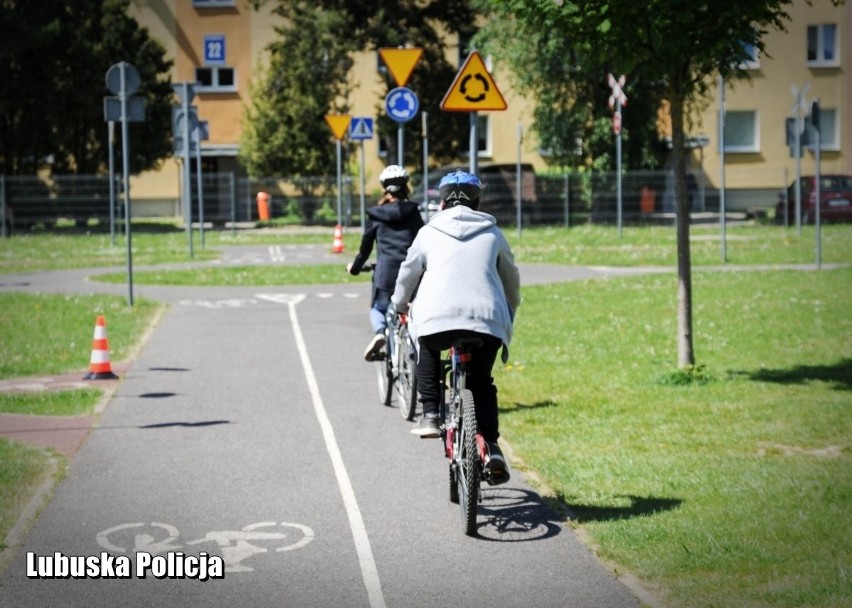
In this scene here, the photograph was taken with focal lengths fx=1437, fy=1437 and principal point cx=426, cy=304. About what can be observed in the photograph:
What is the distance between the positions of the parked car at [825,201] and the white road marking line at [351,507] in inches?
1278

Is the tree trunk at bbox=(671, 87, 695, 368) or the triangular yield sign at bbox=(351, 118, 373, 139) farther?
the triangular yield sign at bbox=(351, 118, 373, 139)

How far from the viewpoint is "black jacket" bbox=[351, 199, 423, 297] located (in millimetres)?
11773

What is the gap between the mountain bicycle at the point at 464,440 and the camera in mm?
7277

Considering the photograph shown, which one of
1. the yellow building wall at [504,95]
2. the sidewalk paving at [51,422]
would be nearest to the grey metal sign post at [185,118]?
the sidewalk paving at [51,422]

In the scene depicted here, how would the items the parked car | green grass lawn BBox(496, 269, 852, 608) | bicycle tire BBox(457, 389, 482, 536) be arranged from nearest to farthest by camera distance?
green grass lawn BBox(496, 269, 852, 608) → bicycle tire BBox(457, 389, 482, 536) → the parked car

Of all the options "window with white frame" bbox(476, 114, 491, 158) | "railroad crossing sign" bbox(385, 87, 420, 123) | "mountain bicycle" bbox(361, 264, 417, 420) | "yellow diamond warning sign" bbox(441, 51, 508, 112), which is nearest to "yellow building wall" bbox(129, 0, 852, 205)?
"window with white frame" bbox(476, 114, 491, 158)

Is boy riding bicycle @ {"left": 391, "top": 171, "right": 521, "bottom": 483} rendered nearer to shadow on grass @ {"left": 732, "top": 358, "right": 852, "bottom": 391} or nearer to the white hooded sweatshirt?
the white hooded sweatshirt

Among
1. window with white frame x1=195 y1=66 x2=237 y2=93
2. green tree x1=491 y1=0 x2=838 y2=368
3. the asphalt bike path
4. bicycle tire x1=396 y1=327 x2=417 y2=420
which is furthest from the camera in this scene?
window with white frame x1=195 y1=66 x2=237 y2=93

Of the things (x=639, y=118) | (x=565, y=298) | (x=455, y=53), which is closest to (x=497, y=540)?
(x=565, y=298)

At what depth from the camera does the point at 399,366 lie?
11.5m

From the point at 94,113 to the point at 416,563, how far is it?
143 ft

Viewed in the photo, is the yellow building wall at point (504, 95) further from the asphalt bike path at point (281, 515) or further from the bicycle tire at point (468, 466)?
the bicycle tire at point (468, 466)

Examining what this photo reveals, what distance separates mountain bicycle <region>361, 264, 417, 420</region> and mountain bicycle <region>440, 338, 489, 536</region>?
2.83 meters

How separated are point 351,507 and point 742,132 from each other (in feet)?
175
